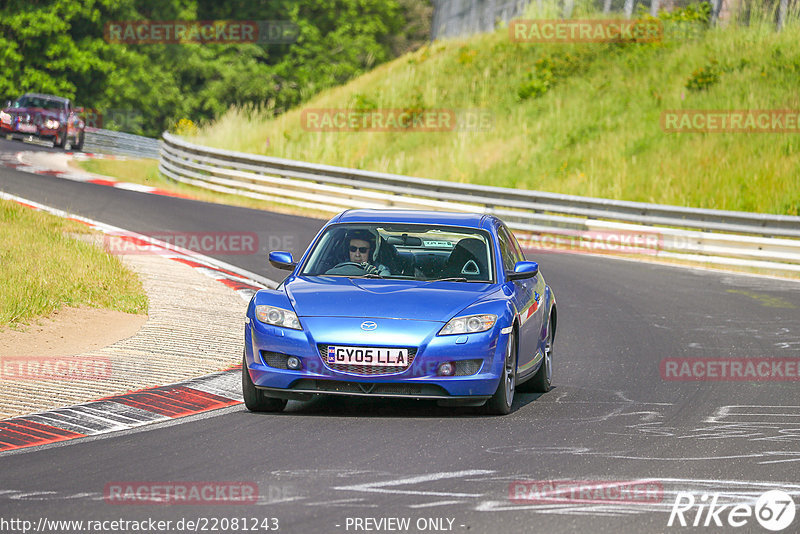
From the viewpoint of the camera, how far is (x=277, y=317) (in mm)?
8805

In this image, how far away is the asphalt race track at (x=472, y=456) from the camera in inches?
240

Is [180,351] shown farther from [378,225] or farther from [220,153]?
[220,153]

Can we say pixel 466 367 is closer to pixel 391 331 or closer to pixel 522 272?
pixel 391 331

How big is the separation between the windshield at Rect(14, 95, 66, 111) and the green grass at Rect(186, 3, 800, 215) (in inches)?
213

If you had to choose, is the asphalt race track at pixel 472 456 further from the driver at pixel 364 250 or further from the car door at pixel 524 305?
the driver at pixel 364 250

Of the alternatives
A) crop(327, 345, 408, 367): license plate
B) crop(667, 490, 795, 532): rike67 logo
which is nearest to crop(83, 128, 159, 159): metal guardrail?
crop(327, 345, 408, 367): license plate

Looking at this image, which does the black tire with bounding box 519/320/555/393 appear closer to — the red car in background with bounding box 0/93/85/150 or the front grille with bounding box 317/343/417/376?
the front grille with bounding box 317/343/417/376

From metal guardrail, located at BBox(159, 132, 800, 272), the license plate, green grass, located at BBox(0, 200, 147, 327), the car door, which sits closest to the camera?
the license plate

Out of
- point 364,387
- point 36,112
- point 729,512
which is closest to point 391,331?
point 364,387

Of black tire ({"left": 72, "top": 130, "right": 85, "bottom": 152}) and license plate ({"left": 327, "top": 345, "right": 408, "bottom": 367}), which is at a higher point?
license plate ({"left": 327, "top": 345, "right": 408, "bottom": 367})

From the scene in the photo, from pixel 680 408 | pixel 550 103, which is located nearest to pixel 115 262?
pixel 680 408

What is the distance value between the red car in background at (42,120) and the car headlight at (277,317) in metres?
32.8

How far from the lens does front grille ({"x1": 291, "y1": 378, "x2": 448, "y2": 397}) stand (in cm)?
855

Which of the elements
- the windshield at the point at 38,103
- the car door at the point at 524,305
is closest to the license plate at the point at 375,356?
the car door at the point at 524,305
